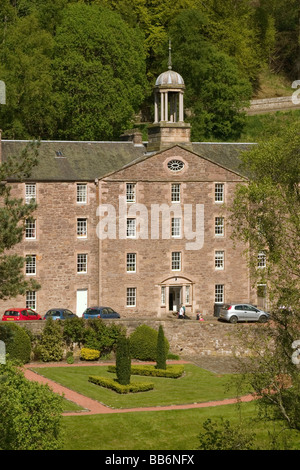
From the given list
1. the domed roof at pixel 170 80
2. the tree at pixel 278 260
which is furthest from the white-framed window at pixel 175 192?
the tree at pixel 278 260

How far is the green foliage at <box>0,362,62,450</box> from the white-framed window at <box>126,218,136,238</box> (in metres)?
29.6

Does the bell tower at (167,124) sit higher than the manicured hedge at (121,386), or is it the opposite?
the bell tower at (167,124)

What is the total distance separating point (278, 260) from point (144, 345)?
22107 mm

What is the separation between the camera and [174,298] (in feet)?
241

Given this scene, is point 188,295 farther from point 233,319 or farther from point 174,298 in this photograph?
point 233,319

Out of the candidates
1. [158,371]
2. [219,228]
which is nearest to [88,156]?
[219,228]

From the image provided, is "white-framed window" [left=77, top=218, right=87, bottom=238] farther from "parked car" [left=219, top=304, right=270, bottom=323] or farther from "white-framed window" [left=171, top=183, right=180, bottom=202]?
"parked car" [left=219, top=304, right=270, bottom=323]

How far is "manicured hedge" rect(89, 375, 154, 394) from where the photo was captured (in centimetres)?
5578

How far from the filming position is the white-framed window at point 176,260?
73.2m

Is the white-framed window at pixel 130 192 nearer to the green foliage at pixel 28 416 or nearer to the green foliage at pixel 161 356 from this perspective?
the green foliage at pixel 161 356

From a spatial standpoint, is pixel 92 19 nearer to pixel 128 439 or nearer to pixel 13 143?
pixel 13 143

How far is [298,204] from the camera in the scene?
151 ft

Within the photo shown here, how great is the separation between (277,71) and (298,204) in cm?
7797

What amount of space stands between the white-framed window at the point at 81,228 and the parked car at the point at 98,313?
6.10 meters
